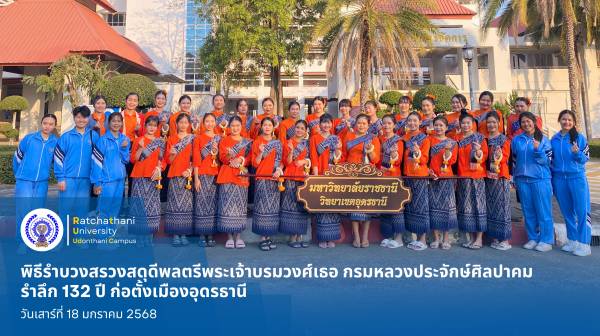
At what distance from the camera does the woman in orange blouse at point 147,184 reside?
4.80 meters

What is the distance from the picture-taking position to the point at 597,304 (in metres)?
3.29

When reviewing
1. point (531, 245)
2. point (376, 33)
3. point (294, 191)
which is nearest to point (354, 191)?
point (294, 191)

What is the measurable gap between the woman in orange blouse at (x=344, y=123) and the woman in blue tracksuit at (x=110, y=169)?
3047 mm

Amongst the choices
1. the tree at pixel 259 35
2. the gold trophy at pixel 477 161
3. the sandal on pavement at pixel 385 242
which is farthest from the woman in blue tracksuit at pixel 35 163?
the tree at pixel 259 35

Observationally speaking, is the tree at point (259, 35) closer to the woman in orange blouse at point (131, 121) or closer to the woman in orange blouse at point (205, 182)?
the woman in orange blouse at point (131, 121)

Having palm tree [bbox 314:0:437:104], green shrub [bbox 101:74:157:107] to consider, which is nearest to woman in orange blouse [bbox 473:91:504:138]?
palm tree [bbox 314:0:437:104]

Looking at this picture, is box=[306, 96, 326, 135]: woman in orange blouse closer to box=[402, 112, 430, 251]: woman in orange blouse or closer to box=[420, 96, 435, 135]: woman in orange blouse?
box=[402, 112, 430, 251]: woman in orange blouse

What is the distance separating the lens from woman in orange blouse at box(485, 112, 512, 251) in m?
4.92

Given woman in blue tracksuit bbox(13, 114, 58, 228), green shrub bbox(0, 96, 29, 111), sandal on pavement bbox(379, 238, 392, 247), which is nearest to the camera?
woman in blue tracksuit bbox(13, 114, 58, 228)

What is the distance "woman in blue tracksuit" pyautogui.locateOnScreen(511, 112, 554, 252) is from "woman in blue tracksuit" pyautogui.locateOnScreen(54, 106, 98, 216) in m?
5.83

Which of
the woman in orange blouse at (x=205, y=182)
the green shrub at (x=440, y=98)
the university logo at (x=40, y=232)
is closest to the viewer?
the university logo at (x=40, y=232)

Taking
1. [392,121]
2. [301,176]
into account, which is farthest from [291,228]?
[392,121]

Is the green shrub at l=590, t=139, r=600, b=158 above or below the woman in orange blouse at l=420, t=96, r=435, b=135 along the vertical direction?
above

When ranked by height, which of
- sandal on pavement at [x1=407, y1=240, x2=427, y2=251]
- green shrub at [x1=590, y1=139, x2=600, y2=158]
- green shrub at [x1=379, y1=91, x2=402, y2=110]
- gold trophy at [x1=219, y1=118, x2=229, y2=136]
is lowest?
sandal on pavement at [x1=407, y1=240, x2=427, y2=251]
